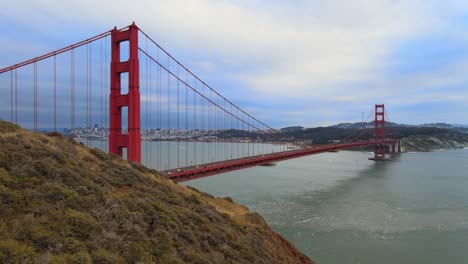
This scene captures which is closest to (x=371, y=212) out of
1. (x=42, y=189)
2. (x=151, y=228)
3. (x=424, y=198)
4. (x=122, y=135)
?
(x=424, y=198)

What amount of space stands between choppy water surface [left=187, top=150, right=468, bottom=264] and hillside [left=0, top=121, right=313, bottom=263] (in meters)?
7.73

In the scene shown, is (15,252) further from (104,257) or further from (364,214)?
(364,214)

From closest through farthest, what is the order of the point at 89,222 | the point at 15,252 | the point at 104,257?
the point at 15,252 < the point at 104,257 < the point at 89,222

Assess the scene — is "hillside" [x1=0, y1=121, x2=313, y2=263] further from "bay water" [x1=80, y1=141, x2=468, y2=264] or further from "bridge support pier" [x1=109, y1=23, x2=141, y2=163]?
"bay water" [x1=80, y1=141, x2=468, y2=264]

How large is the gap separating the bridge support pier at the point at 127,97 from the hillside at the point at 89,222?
5639 millimetres

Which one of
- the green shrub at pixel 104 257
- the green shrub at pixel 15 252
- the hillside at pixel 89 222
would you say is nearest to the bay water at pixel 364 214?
the hillside at pixel 89 222

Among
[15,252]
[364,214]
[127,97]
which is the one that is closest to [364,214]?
[364,214]

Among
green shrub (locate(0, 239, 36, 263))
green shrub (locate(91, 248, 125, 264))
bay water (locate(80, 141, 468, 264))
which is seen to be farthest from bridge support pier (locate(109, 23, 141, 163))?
green shrub (locate(0, 239, 36, 263))

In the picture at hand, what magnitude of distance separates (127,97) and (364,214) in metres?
16.5

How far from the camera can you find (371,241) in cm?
1475

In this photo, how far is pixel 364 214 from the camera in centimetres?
1977

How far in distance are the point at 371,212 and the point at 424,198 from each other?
752 centimetres

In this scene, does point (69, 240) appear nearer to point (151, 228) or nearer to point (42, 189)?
point (42, 189)

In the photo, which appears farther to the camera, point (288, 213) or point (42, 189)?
point (288, 213)
